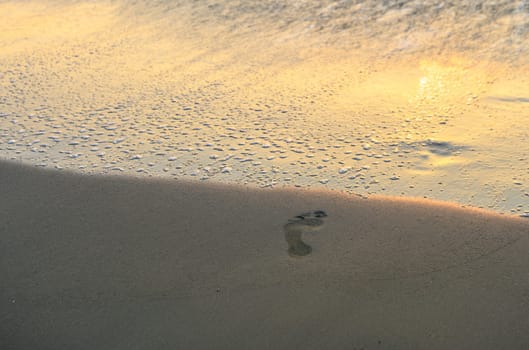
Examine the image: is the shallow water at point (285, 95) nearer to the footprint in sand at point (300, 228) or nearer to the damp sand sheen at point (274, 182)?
the damp sand sheen at point (274, 182)

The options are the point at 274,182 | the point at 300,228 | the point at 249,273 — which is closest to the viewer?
the point at 249,273

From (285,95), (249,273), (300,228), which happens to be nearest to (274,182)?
(300,228)

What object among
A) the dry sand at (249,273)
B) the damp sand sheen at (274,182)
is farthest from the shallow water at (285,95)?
the dry sand at (249,273)

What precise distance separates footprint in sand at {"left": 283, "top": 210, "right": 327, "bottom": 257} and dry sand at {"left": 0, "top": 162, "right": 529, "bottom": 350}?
0.11ft

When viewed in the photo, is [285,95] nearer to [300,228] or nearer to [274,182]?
[274,182]

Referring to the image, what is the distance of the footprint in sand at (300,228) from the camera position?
2537 mm

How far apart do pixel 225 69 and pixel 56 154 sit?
1.62 m

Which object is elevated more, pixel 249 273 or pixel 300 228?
pixel 300 228

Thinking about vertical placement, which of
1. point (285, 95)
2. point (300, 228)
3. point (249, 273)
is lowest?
point (249, 273)

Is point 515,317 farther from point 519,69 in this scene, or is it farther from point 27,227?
point 519,69

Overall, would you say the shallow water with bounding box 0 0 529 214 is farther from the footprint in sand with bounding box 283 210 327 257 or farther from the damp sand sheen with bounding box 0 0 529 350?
the footprint in sand with bounding box 283 210 327 257

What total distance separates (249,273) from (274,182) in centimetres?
77

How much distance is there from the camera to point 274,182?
309cm

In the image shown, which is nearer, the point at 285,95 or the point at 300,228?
the point at 300,228
